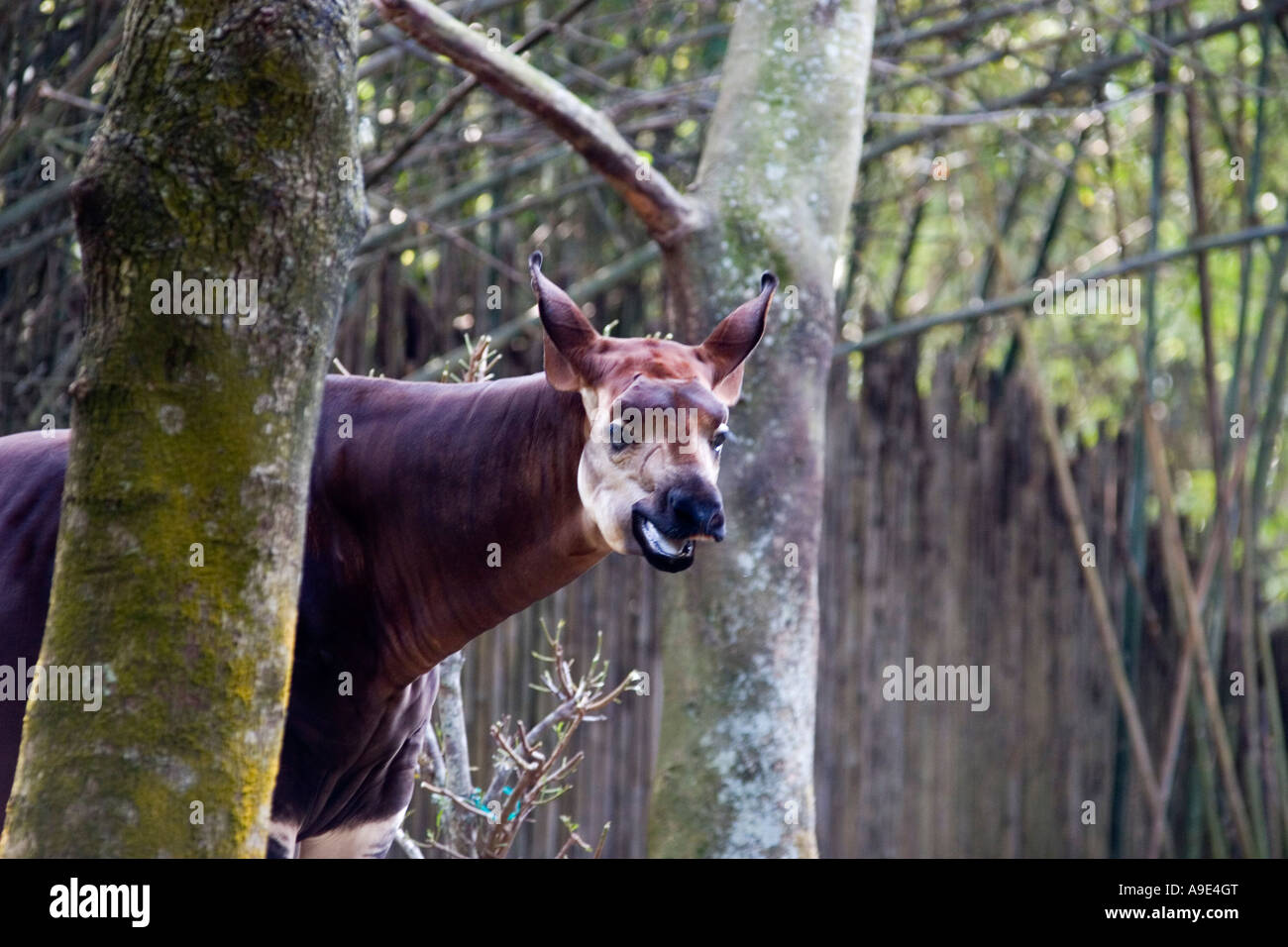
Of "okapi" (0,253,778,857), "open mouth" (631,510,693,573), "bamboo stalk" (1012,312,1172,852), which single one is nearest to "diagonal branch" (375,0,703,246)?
"okapi" (0,253,778,857)

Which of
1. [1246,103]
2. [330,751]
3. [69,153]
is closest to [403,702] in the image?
[330,751]

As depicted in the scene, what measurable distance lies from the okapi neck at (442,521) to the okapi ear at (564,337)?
9 cm

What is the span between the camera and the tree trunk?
3.30m

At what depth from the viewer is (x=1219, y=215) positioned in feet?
27.5

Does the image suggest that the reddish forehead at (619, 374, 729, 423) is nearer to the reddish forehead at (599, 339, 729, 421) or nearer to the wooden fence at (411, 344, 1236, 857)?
the reddish forehead at (599, 339, 729, 421)

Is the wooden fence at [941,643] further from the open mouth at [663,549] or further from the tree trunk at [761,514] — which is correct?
the open mouth at [663,549]

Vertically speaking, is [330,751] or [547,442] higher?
[547,442]

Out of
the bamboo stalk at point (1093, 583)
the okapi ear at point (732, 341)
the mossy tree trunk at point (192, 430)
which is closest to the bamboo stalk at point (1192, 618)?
the bamboo stalk at point (1093, 583)

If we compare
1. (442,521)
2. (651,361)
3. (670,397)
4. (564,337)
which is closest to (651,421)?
(670,397)

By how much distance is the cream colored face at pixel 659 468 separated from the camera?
2254mm

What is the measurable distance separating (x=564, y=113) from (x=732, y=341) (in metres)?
1.01

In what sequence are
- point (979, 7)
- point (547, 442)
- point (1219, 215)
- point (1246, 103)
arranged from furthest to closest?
point (1219, 215), point (1246, 103), point (979, 7), point (547, 442)
